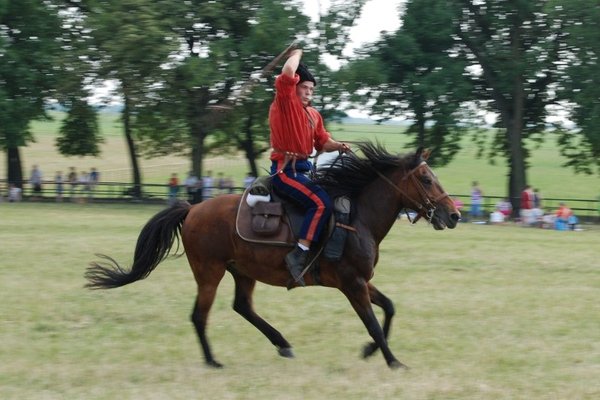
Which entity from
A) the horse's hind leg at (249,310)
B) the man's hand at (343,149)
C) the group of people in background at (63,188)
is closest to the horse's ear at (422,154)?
the man's hand at (343,149)

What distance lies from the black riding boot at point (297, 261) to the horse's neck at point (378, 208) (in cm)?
66

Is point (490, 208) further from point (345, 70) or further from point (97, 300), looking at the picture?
point (97, 300)

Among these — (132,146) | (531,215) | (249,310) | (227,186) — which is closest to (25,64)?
(132,146)

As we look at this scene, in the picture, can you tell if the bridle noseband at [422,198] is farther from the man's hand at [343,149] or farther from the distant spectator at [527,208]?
the distant spectator at [527,208]

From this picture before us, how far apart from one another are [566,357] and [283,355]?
2.78 m

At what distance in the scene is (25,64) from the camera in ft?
125

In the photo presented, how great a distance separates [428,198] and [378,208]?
0.50 meters

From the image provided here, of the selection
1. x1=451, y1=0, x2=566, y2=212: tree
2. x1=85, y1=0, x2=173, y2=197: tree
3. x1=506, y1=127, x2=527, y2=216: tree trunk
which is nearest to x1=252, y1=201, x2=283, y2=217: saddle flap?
x1=85, y1=0, x2=173, y2=197: tree

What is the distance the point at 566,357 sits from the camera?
342 inches

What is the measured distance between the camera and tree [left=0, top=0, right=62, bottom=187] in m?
37.8

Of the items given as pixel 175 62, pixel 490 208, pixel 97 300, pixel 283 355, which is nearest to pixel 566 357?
pixel 283 355

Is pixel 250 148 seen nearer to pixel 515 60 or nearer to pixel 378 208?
pixel 515 60

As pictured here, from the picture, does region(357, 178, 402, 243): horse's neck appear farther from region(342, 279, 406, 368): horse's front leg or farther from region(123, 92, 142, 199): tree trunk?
region(123, 92, 142, 199): tree trunk

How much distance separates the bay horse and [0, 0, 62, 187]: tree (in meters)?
29.9
